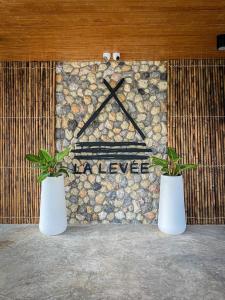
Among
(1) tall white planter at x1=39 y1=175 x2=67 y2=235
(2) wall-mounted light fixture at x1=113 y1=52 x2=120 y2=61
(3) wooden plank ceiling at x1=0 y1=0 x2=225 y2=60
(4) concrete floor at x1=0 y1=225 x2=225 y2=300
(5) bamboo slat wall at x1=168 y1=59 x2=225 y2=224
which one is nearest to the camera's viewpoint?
(4) concrete floor at x1=0 y1=225 x2=225 y2=300

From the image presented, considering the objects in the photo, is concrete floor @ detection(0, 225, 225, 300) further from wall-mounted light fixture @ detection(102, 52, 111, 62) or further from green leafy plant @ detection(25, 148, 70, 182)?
wall-mounted light fixture @ detection(102, 52, 111, 62)

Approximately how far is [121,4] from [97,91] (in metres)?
1.36

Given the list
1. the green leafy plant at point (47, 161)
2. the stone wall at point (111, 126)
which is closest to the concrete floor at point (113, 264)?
the stone wall at point (111, 126)

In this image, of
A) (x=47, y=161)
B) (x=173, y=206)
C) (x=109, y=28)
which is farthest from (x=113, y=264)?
(x=109, y=28)

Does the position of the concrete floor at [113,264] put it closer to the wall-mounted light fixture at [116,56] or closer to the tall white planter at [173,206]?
the tall white planter at [173,206]

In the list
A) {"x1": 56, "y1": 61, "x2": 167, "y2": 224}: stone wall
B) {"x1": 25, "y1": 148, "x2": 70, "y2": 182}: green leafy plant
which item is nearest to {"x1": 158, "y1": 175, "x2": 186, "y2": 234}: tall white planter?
{"x1": 56, "y1": 61, "x2": 167, "y2": 224}: stone wall

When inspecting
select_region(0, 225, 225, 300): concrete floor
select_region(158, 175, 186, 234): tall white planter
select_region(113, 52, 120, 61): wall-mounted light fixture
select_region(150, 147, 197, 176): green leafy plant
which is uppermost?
select_region(113, 52, 120, 61): wall-mounted light fixture

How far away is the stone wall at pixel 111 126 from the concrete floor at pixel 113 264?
10.9 inches

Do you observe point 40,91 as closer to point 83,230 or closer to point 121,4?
point 121,4

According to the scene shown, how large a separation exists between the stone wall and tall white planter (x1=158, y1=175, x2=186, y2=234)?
35 centimetres

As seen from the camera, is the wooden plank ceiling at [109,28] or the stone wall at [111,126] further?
the stone wall at [111,126]

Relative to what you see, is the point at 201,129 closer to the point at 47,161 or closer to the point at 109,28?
the point at 109,28

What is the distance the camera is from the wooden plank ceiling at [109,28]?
1924 millimetres

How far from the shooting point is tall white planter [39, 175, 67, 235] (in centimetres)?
276
